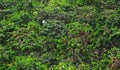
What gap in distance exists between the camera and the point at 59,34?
9641 millimetres

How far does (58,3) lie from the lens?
11.7 metres

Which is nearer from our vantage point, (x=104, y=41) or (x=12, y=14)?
(x=104, y=41)

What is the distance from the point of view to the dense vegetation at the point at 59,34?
8.33m

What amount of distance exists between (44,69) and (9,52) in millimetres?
1492

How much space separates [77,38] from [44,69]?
191 cm

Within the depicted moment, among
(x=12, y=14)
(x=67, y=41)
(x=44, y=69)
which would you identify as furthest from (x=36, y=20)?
(x=44, y=69)

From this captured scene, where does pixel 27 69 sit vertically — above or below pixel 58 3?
below

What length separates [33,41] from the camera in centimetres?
927

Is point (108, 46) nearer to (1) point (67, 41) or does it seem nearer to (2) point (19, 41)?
(1) point (67, 41)

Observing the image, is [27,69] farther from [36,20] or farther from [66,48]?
[36,20]

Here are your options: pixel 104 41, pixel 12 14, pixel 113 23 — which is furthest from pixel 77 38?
pixel 12 14


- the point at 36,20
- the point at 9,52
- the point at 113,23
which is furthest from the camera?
the point at 36,20

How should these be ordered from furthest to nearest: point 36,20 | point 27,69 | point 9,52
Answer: point 36,20, point 9,52, point 27,69

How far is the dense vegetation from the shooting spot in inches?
328
